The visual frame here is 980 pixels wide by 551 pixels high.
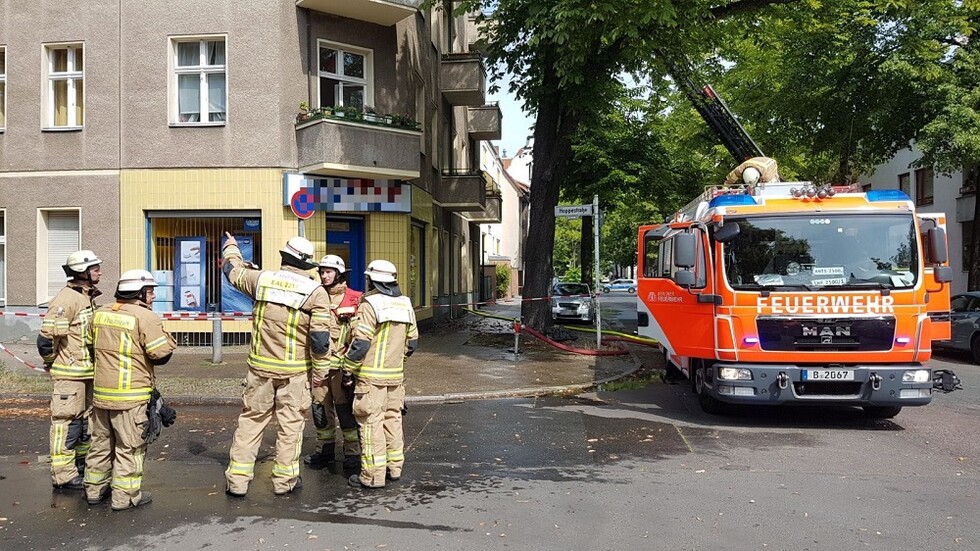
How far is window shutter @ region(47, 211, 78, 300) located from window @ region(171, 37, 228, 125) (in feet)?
9.85

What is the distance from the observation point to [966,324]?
1418 cm

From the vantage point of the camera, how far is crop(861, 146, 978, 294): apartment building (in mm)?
24812

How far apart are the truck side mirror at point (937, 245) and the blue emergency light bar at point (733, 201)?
177 centimetres

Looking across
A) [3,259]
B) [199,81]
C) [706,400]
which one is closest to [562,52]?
[706,400]

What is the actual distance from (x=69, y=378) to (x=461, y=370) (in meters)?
6.83

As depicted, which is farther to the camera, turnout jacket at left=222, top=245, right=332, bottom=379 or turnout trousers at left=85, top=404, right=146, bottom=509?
turnout jacket at left=222, top=245, right=332, bottom=379

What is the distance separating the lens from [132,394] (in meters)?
5.09

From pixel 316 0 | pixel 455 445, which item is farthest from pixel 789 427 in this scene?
pixel 316 0

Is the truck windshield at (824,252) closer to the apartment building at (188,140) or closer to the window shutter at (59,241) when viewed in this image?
the apartment building at (188,140)

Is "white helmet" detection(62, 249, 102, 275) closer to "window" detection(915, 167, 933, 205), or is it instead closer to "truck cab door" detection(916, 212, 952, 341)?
"truck cab door" detection(916, 212, 952, 341)

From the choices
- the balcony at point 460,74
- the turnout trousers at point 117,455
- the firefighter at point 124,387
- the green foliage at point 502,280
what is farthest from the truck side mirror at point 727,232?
the green foliage at point 502,280

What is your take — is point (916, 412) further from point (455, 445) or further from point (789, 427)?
point (455, 445)

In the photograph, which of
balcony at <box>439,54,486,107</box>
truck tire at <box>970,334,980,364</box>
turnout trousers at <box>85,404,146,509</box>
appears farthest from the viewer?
balcony at <box>439,54,486,107</box>

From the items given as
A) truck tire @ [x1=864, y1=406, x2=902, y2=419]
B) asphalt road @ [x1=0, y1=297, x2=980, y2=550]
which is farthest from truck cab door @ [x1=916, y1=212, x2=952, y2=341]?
asphalt road @ [x1=0, y1=297, x2=980, y2=550]
